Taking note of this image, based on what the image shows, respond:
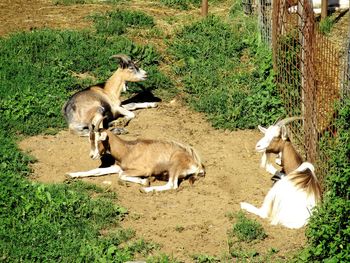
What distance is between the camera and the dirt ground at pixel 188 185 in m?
9.02

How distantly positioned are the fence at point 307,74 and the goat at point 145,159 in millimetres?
1478

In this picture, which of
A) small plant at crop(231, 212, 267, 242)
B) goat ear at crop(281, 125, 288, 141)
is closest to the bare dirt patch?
small plant at crop(231, 212, 267, 242)

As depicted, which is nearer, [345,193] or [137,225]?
[345,193]

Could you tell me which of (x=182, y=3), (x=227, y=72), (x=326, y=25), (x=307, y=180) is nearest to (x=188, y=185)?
(x=307, y=180)

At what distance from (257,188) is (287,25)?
286 centimetres

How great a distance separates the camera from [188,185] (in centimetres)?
1048

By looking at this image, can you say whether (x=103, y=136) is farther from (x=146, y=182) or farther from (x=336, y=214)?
(x=336, y=214)

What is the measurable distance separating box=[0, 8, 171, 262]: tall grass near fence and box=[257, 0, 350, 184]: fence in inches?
86.7

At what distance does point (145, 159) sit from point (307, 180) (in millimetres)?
2287

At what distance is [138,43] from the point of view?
14.7 meters

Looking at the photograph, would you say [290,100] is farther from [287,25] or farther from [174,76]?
[174,76]

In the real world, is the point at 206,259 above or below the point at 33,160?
below

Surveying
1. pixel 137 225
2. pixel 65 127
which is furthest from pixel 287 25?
pixel 137 225

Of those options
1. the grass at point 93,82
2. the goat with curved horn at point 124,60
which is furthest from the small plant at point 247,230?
the goat with curved horn at point 124,60
